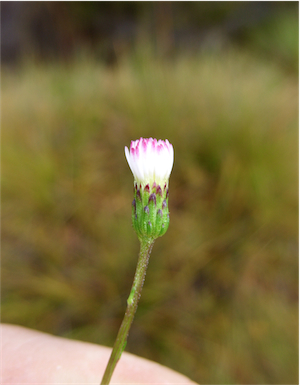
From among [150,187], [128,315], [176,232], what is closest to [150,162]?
[150,187]

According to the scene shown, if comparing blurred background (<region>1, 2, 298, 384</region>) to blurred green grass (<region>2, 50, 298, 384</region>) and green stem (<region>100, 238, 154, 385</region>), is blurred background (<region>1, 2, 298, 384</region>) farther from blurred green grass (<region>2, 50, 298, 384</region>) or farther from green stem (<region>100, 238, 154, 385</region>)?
green stem (<region>100, 238, 154, 385</region>)

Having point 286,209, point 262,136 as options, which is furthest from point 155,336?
point 262,136

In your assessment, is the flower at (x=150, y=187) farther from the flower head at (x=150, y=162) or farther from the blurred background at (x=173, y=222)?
the blurred background at (x=173, y=222)

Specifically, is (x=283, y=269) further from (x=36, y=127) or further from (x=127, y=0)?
(x=127, y=0)

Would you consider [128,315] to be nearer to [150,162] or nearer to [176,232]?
[150,162]

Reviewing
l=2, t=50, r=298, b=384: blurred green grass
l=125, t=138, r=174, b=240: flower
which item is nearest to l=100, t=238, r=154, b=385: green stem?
l=125, t=138, r=174, b=240: flower

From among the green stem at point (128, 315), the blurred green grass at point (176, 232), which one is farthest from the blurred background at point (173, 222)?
the green stem at point (128, 315)
